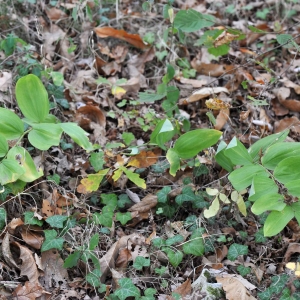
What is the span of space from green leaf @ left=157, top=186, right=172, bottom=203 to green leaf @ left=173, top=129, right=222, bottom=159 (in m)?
0.29

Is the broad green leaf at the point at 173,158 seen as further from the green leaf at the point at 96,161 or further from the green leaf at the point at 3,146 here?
the green leaf at the point at 3,146

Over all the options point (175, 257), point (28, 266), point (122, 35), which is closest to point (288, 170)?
point (175, 257)

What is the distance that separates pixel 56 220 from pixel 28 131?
19.7 inches

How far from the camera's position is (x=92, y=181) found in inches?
98.7

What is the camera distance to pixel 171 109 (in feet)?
9.31

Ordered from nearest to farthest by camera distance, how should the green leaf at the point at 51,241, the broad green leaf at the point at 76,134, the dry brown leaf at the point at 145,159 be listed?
the broad green leaf at the point at 76,134 < the green leaf at the point at 51,241 < the dry brown leaf at the point at 145,159

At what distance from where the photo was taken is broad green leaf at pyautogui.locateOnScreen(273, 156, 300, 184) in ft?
6.01

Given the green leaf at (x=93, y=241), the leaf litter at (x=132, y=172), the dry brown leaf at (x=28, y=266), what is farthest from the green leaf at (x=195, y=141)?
the dry brown leaf at (x=28, y=266)

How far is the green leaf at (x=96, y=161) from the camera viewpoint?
261 cm

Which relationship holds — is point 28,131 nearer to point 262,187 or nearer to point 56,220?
point 56,220

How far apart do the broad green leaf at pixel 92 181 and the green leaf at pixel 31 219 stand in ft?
1.07

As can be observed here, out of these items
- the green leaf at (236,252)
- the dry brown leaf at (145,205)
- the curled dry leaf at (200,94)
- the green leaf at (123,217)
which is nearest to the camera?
the green leaf at (236,252)

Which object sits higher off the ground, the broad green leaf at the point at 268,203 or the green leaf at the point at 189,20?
the green leaf at the point at 189,20

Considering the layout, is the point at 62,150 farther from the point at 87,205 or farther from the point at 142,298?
the point at 142,298
